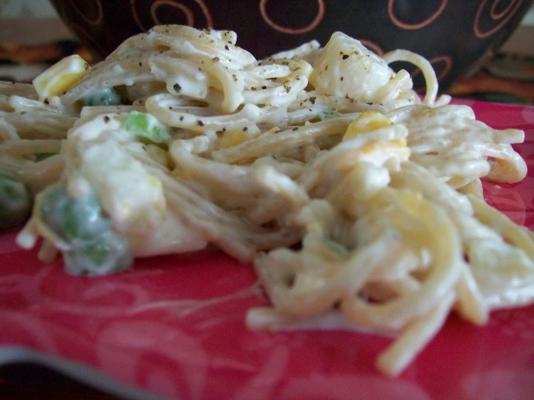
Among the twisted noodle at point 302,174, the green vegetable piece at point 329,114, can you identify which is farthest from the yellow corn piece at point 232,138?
the green vegetable piece at point 329,114

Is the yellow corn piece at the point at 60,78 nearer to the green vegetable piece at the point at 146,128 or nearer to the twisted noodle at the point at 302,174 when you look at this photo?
the twisted noodle at the point at 302,174

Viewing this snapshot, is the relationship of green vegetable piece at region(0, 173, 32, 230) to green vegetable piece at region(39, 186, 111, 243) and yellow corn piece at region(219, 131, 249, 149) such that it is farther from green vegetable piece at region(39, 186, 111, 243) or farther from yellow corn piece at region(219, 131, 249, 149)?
yellow corn piece at region(219, 131, 249, 149)

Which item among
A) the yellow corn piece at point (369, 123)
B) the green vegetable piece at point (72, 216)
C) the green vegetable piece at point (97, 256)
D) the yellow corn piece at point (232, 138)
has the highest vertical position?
the yellow corn piece at point (369, 123)

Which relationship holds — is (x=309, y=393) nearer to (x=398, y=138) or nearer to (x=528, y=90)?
(x=398, y=138)

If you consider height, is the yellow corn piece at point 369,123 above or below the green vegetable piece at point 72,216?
above

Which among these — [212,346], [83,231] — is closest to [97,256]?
[83,231]

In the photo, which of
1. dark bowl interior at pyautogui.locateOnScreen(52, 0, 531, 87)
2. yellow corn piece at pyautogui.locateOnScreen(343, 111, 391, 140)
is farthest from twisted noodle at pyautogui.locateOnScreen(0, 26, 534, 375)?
dark bowl interior at pyautogui.locateOnScreen(52, 0, 531, 87)

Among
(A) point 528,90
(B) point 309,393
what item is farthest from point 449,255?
(A) point 528,90

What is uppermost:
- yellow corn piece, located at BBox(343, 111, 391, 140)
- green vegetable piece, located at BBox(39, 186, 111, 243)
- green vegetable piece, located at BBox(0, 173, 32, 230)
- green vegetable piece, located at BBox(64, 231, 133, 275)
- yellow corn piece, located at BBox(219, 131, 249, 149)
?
→ yellow corn piece, located at BBox(343, 111, 391, 140)
